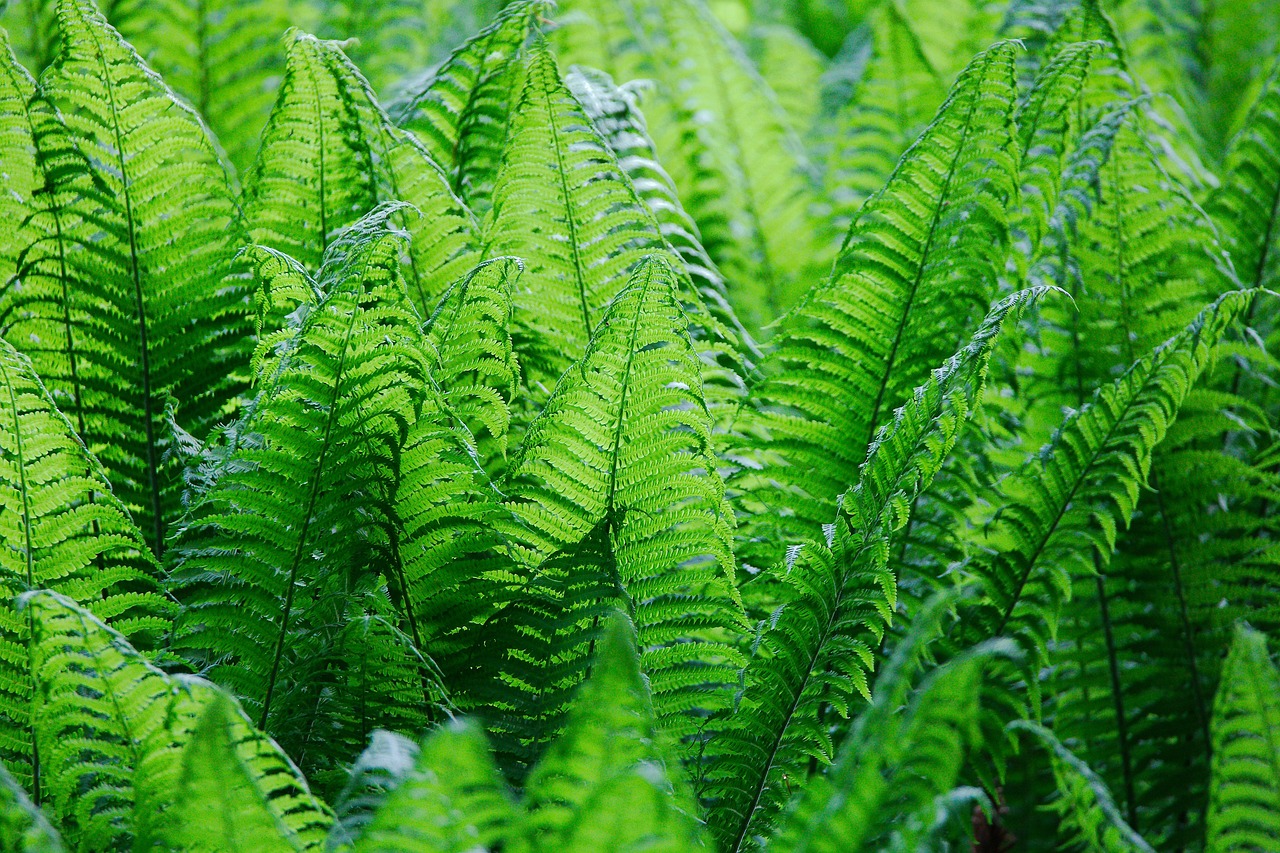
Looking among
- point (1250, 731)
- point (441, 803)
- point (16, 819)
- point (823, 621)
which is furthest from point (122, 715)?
point (1250, 731)

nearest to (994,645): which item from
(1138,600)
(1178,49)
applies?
(1138,600)

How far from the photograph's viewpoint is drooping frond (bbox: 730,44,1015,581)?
972 mm

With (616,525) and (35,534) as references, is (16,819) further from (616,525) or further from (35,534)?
(616,525)

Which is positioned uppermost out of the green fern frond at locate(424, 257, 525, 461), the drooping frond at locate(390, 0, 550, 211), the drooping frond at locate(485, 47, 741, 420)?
the drooping frond at locate(390, 0, 550, 211)

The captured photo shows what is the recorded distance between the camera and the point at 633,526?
2.71 feet

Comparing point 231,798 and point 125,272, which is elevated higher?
point 125,272

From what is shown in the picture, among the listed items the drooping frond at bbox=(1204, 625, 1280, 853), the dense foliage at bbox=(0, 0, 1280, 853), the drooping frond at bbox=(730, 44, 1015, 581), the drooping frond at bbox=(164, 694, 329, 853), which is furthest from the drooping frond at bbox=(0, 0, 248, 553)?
the drooping frond at bbox=(1204, 625, 1280, 853)

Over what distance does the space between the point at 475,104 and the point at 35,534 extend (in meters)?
0.70

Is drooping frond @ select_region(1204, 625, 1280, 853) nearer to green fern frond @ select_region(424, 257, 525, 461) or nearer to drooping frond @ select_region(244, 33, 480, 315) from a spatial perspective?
green fern frond @ select_region(424, 257, 525, 461)

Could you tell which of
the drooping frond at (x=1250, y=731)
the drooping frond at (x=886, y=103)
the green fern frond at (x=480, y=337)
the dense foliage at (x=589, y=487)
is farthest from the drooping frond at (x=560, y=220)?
the drooping frond at (x=886, y=103)

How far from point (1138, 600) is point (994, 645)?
0.70m

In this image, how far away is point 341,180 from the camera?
1037 millimetres

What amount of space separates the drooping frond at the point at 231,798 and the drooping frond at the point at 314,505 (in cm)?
15

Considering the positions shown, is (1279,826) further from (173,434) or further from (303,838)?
(173,434)
